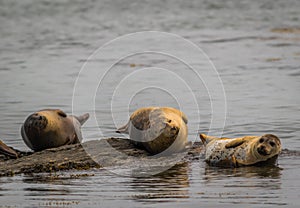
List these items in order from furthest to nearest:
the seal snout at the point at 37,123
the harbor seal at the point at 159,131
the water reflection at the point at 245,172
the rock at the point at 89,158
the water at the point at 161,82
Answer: the seal snout at the point at 37,123, the harbor seal at the point at 159,131, the rock at the point at 89,158, the water reflection at the point at 245,172, the water at the point at 161,82

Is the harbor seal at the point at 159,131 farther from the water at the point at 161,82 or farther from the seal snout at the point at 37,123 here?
the seal snout at the point at 37,123

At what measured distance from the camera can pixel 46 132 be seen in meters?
10.5

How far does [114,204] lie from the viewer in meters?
7.20

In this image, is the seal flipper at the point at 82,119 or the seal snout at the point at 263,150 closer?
the seal snout at the point at 263,150

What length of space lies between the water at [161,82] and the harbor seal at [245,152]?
21 cm

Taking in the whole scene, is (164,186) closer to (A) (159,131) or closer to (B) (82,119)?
(A) (159,131)

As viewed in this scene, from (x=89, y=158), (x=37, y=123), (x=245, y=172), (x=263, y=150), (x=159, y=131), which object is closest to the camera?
(x=245, y=172)

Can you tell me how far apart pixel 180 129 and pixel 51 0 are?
2986 cm

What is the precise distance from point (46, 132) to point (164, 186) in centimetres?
284

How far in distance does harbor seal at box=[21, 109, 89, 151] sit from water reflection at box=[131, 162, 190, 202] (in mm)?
1917

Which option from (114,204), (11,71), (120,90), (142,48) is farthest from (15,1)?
(114,204)

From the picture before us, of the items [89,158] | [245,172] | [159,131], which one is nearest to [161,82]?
[159,131]

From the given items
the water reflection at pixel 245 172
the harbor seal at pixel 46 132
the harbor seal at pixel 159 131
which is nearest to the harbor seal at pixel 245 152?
the water reflection at pixel 245 172

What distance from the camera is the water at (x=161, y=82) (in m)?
7.80
